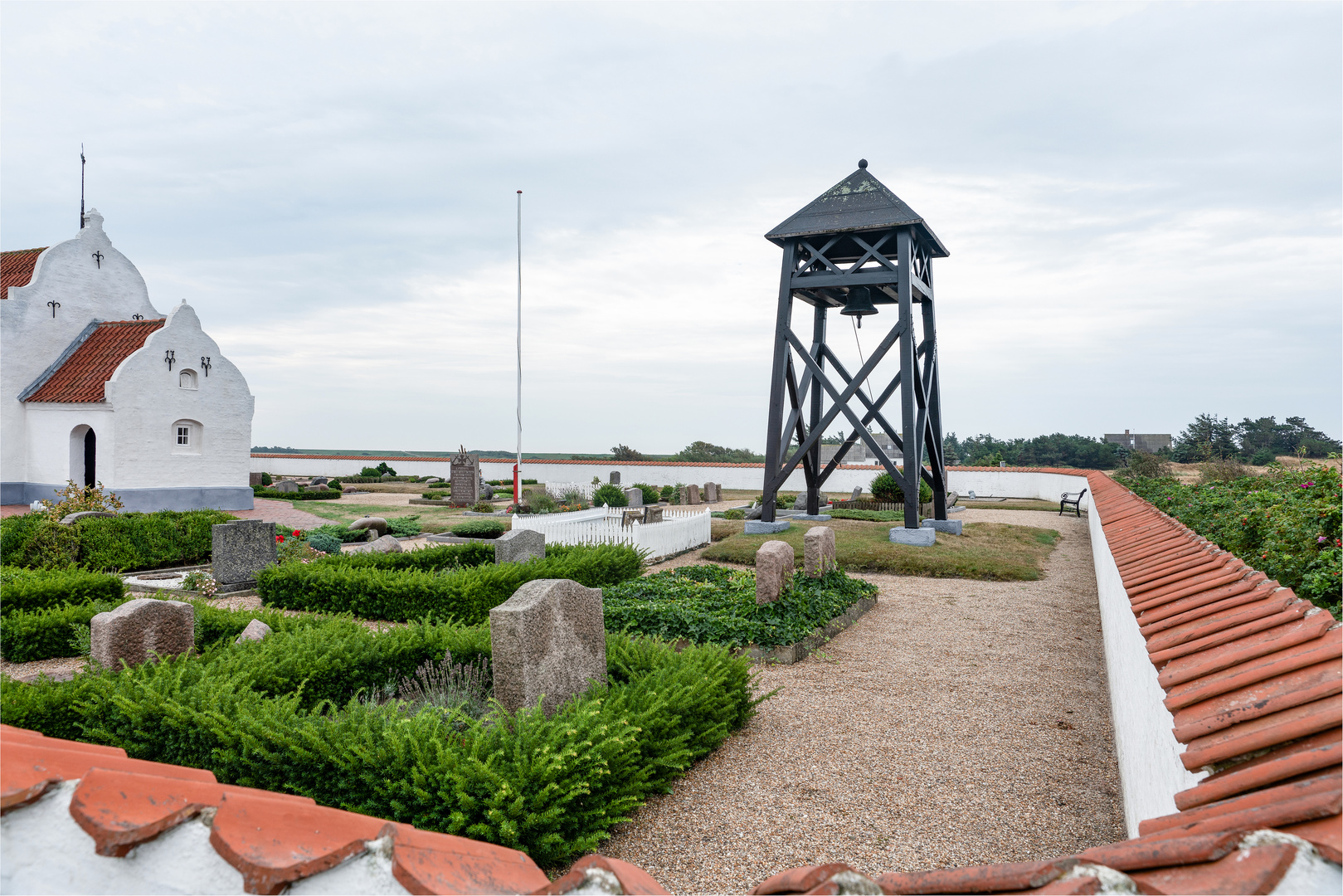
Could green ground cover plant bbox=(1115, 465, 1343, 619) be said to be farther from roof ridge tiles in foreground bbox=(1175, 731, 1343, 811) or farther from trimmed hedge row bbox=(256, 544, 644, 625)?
trimmed hedge row bbox=(256, 544, 644, 625)

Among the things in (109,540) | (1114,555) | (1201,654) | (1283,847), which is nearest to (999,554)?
(1114,555)

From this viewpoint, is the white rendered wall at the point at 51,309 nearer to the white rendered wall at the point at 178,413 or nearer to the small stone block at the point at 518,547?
the white rendered wall at the point at 178,413

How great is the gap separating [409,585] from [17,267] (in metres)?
21.8

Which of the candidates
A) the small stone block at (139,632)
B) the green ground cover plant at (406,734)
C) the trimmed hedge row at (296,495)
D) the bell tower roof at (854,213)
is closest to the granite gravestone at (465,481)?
the trimmed hedge row at (296,495)

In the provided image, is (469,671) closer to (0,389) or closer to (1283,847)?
(1283,847)

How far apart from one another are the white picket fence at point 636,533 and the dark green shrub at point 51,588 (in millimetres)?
5770

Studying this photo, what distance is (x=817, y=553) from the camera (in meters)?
9.66

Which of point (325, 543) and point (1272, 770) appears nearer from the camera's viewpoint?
point (1272, 770)

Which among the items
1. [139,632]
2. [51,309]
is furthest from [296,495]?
[139,632]

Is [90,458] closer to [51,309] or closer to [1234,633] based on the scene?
[51,309]

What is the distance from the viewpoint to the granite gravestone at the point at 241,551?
10.7 m

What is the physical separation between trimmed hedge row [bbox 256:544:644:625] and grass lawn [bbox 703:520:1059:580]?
3517 mm

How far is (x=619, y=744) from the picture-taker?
4016 mm

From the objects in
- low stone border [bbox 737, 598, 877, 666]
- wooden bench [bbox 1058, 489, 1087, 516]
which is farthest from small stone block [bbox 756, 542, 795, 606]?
wooden bench [bbox 1058, 489, 1087, 516]
